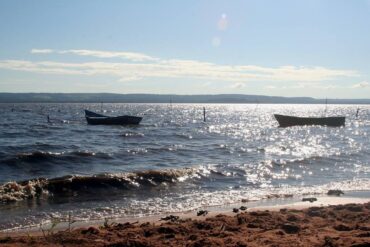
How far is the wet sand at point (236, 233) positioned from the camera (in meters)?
7.94

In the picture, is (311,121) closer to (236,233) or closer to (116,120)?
(116,120)

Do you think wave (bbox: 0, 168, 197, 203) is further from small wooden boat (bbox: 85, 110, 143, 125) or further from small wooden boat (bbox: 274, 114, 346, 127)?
small wooden boat (bbox: 274, 114, 346, 127)

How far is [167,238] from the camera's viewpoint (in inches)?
334

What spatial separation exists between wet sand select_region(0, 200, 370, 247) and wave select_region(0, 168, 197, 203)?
584cm

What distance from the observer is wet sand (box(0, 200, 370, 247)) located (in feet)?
26.1

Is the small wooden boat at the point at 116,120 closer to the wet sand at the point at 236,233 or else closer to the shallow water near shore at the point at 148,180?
the shallow water near shore at the point at 148,180

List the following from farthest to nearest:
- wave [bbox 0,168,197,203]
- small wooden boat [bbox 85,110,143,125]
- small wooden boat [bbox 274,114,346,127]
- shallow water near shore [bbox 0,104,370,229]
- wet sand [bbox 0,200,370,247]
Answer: small wooden boat [bbox 274,114,346,127] < small wooden boat [bbox 85,110,143,125] < wave [bbox 0,168,197,203] < shallow water near shore [bbox 0,104,370,229] < wet sand [bbox 0,200,370,247]

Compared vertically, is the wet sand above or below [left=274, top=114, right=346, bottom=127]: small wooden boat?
above

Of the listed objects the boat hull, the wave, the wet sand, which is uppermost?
the wet sand

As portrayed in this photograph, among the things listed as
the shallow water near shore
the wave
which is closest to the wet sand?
the shallow water near shore

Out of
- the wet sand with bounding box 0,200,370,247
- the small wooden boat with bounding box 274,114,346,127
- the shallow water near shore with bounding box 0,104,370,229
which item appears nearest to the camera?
the wet sand with bounding box 0,200,370,247

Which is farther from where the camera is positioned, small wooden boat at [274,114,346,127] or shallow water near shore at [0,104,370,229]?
small wooden boat at [274,114,346,127]

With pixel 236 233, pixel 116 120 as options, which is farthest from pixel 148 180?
pixel 116 120

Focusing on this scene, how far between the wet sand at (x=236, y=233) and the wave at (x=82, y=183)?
5838 millimetres
